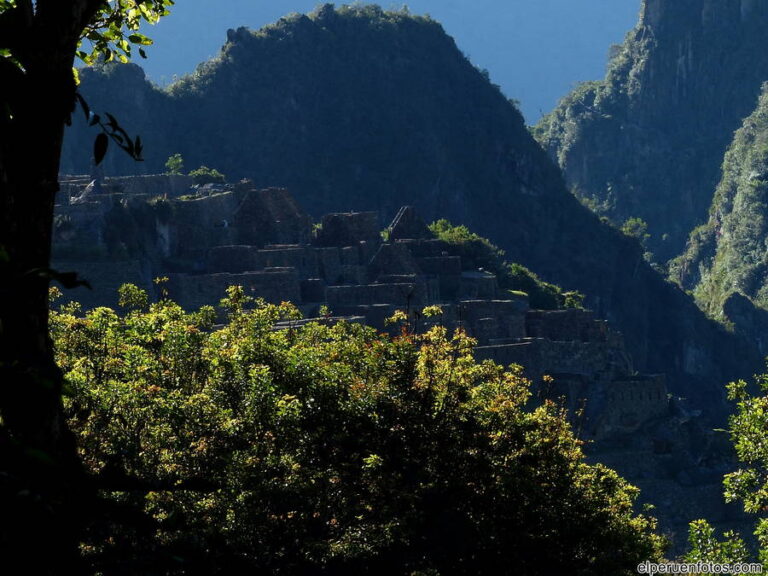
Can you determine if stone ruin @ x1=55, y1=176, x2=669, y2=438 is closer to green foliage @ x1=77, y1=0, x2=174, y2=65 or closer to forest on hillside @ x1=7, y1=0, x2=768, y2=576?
forest on hillside @ x1=7, y1=0, x2=768, y2=576

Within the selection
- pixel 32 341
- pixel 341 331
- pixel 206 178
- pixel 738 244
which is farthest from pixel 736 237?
pixel 32 341

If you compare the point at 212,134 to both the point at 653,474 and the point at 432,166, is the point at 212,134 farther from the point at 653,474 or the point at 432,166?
the point at 653,474

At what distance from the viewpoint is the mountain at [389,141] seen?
13338cm

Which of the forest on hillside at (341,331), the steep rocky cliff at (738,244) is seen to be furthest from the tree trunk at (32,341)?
the steep rocky cliff at (738,244)

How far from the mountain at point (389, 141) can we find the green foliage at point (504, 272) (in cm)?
3210

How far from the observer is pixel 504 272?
288 ft

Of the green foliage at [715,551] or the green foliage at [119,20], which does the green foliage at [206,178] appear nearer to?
the green foliage at [715,551]

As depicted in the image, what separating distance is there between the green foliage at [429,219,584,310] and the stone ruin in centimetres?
371

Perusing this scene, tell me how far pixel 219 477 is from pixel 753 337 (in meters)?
108

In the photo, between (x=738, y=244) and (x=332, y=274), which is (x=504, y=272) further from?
(x=738, y=244)

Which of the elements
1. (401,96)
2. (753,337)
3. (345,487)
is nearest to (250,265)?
(345,487)

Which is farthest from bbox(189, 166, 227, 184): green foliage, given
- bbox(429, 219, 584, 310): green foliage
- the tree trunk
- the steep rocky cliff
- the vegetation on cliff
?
the tree trunk

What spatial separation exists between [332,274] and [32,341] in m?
58.9

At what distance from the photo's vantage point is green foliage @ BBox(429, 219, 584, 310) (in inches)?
3310
